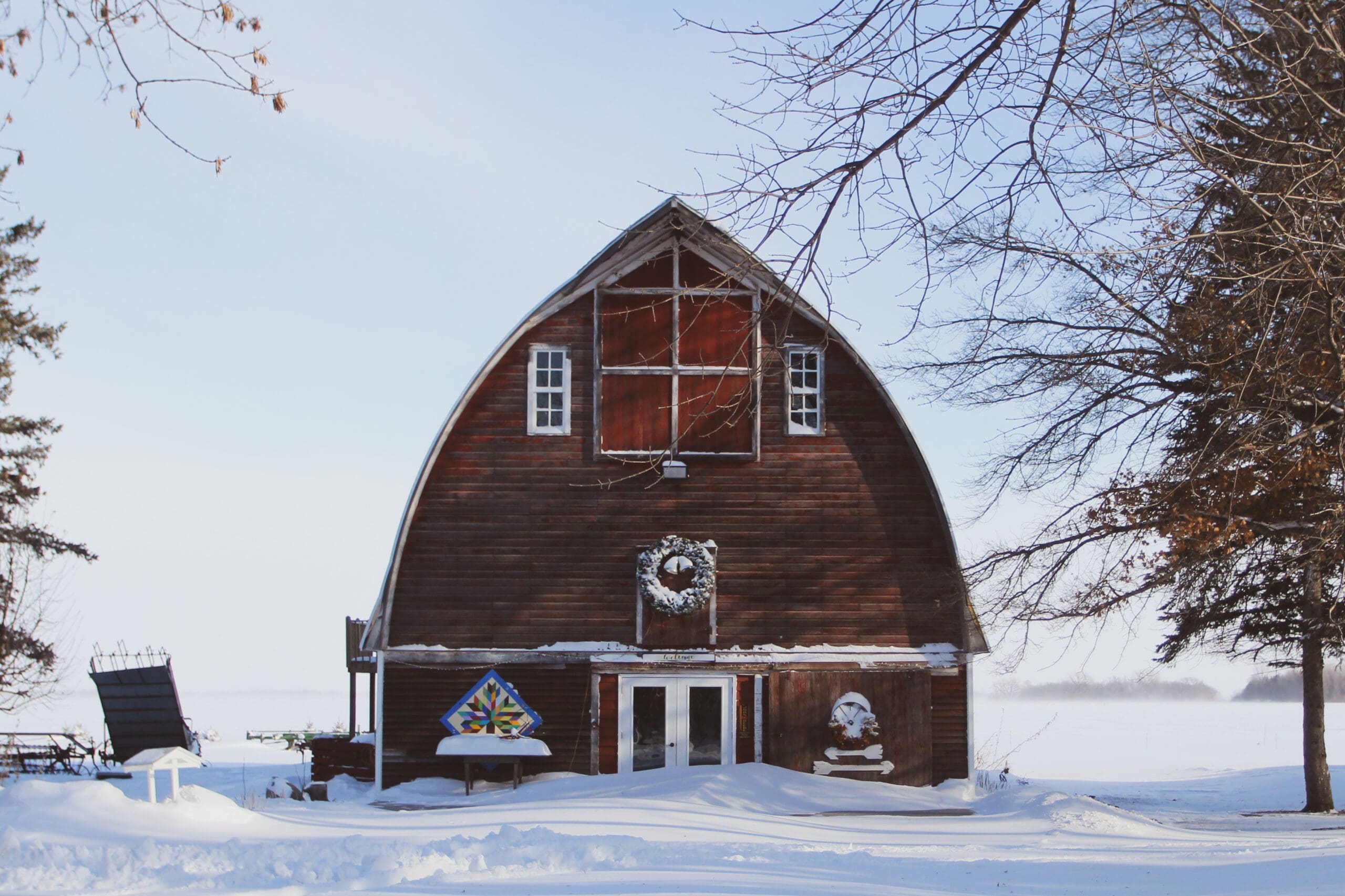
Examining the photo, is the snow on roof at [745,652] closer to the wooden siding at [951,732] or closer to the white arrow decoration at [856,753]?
the wooden siding at [951,732]

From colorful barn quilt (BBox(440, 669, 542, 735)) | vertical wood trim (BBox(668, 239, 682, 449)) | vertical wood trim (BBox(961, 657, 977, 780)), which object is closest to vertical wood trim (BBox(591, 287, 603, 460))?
vertical wood trim (BBox(668, 239, 682, 449))

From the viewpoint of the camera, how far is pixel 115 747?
20.9 metres

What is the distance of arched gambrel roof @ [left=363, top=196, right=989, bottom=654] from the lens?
17.0 m

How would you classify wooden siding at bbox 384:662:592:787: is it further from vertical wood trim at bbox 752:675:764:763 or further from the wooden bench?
vertical wood trim at bbox 752:675:764:763

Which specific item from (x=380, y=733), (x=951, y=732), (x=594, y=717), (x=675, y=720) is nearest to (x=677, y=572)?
(x=675, y=720)

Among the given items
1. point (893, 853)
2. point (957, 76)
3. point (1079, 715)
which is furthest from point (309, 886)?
point (1079, 715)

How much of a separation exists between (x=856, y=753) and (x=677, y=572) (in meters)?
3.59

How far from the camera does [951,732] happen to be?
56.7ft

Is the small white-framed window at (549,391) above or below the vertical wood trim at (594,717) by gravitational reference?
above

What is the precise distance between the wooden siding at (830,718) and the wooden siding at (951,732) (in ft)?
0.60

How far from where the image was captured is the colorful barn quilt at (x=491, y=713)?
658 inches

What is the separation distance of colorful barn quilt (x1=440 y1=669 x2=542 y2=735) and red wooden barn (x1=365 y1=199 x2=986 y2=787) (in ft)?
0.57

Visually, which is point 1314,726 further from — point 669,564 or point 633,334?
point 633,334

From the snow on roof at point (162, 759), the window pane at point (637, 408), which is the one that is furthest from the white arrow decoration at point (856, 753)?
the snow on roof at point (162, 759)
